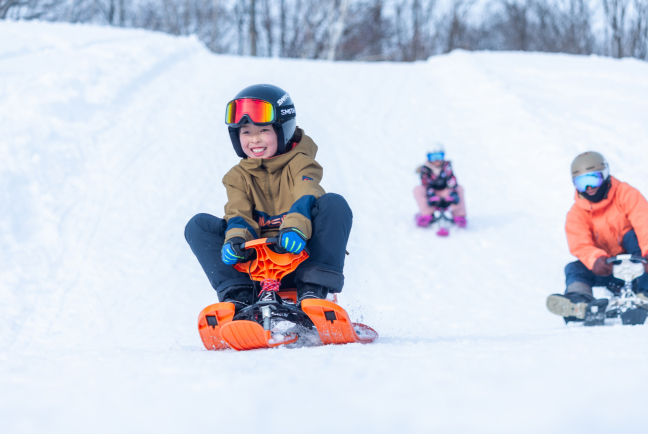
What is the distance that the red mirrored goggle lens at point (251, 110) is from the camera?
2.70m

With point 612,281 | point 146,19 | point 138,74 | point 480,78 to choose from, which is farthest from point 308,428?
point 146,19

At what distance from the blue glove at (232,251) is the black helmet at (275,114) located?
625 mm

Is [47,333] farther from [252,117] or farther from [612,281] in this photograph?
[612,281]

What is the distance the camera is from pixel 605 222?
3750 millimetres

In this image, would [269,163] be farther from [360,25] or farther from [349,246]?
[360,25]

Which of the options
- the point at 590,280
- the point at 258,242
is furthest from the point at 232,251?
the point at 590,280

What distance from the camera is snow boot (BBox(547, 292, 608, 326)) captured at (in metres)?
3.44

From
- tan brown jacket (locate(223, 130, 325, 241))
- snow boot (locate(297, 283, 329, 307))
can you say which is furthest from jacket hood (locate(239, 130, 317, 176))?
snow boot (locate(297, 283, 329, 307))

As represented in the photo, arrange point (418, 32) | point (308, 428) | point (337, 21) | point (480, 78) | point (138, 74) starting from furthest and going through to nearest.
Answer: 1. point (418, 32)
2. point (337, 21)
3. point (480, 78)
4. point (138, 74)
5. point (308, 428)

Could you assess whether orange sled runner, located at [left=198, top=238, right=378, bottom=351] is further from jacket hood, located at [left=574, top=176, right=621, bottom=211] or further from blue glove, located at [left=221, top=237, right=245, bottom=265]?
jacket hood, located at [left=574, top=176, right=621, bottom=211]

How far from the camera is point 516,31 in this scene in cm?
3031

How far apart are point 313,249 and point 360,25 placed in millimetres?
25861

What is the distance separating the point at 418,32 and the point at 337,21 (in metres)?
6.18

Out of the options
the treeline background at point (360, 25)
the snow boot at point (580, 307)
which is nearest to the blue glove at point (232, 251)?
the snow boot at point (580, 307)
